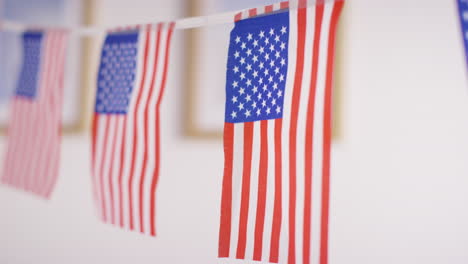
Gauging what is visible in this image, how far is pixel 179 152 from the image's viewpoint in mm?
1525

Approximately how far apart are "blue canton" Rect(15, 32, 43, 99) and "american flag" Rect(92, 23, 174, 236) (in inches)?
12.5

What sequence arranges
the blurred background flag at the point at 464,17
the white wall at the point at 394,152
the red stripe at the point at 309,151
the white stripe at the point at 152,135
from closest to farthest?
the blurred background flag at the point at 464,17 → the red stripe at the point at 309,151 → the white stripe at the point at 152,135 → the white wall at the point at 394,152

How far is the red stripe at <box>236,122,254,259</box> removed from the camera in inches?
36.9

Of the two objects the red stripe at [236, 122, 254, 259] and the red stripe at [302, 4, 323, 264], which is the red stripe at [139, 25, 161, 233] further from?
the red stripe at [302, 4, 323, 264]

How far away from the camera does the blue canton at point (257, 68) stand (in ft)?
2.97

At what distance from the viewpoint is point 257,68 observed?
920 millimetres

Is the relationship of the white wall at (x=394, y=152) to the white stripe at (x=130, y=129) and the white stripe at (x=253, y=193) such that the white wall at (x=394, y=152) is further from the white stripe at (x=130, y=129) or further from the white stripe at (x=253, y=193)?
the white stripe at (x=253, y=193)

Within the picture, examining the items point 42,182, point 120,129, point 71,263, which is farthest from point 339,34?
point 71,263

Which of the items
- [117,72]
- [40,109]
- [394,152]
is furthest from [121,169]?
[394,152]

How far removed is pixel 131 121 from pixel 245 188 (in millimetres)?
436

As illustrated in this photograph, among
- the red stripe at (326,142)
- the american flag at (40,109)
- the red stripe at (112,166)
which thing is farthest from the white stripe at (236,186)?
A: the american flag at (40,109)

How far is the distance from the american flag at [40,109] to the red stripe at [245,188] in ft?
2.38

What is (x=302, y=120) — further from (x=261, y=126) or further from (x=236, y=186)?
(x=236, y=186)

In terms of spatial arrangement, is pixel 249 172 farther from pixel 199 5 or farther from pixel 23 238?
pixel 23 238
